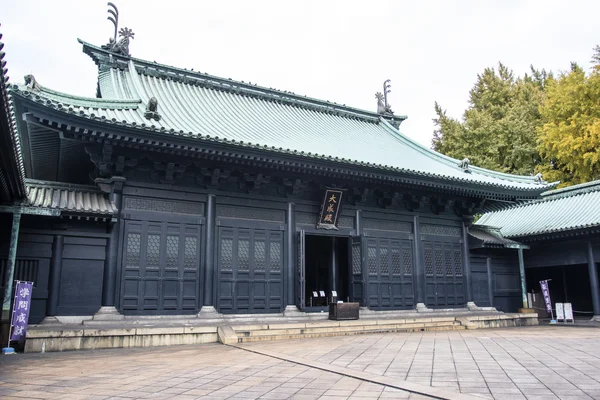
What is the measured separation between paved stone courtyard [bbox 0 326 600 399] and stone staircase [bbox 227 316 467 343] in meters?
1.32

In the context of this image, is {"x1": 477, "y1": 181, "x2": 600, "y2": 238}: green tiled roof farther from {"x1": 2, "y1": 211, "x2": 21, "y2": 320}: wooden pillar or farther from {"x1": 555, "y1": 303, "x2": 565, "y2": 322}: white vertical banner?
{"x1": 2, "y1": 211, "x2": 21, "y2": 320}: wooden pillar

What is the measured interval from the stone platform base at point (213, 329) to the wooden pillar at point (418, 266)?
897mm

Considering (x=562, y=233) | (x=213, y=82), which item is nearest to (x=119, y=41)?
(x=213, y=82)

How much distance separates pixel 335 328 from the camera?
13359mm

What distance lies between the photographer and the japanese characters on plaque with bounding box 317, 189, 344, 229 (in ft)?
50.3

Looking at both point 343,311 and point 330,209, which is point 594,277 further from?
point 330,209

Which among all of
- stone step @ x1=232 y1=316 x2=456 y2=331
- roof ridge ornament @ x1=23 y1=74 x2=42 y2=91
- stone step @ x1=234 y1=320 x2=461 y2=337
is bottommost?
stone step @ x1=234 y1=320 x2=461 y2=337

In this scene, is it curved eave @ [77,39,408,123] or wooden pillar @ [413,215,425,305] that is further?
curved eave @ [77,39,408,123]

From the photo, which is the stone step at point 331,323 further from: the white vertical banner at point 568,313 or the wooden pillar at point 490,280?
the white vertical banner at point 568,313

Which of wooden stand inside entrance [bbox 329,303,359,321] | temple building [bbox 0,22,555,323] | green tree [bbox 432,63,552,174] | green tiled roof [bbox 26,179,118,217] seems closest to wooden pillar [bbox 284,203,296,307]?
temple building [bbox 0,22,555,323]

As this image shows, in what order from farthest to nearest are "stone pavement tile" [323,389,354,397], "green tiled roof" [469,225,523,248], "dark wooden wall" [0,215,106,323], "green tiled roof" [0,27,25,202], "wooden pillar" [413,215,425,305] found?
"green tiled roof" [469,225,523,248], "wooden pillar" [413,215,425,305], "dark wooden wall" [0,215,106,323], "green tiled roof" [0,27,25,202], "stone pavement tile" [323,389,354,397]

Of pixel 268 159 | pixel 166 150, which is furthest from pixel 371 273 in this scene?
pixel 166 150

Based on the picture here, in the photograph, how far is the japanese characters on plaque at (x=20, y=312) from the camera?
32.3 ft

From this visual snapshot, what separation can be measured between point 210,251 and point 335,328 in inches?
165
